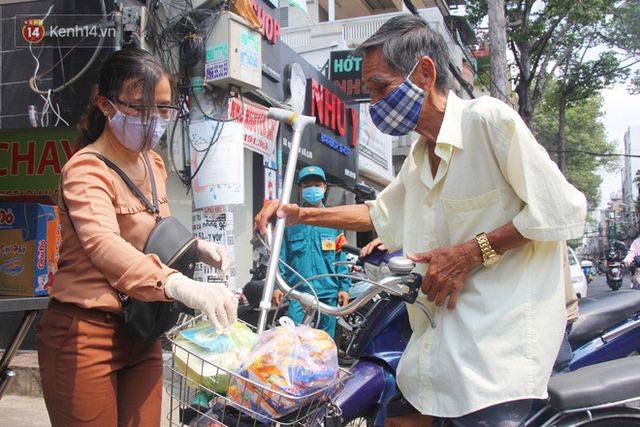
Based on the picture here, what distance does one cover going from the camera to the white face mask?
1.75m

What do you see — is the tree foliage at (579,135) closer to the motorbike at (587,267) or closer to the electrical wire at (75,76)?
the motorbike at (587,267)

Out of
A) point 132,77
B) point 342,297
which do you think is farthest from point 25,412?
point 132,77

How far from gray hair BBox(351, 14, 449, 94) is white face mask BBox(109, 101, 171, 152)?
0.79 m

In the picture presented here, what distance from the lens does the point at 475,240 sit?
159cm

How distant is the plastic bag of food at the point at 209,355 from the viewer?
1.31 meters

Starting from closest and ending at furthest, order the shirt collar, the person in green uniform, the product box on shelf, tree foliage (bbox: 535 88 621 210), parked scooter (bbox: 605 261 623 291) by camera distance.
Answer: the shirt collar → the product box on shelf → the person in green uniform → parked scooter (bbox: 605 261 623 291) → tree foliage (bbox: 535 88 621 210)

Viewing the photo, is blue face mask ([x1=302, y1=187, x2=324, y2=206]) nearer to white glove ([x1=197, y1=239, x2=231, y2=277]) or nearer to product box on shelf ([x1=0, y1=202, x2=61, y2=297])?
product box on shelf ([x1=0, y1=202, x2=61, y2=297])

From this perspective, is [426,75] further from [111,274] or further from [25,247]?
[25,247]

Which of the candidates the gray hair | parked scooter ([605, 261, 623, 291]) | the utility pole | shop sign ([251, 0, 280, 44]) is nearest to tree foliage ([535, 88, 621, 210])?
parked scooter ([605, 261, 623, 291])

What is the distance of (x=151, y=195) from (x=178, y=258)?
32 cm

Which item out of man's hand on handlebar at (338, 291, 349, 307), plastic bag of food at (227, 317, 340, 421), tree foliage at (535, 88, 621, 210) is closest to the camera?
plastic bag of food at (227, 317, 340, 421)

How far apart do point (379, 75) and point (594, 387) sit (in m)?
1.30

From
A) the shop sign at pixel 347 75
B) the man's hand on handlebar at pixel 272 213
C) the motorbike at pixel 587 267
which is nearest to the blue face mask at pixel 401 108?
the man's hand on handlebar at pixel 272 213

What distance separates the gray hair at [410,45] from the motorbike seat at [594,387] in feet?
3.60
